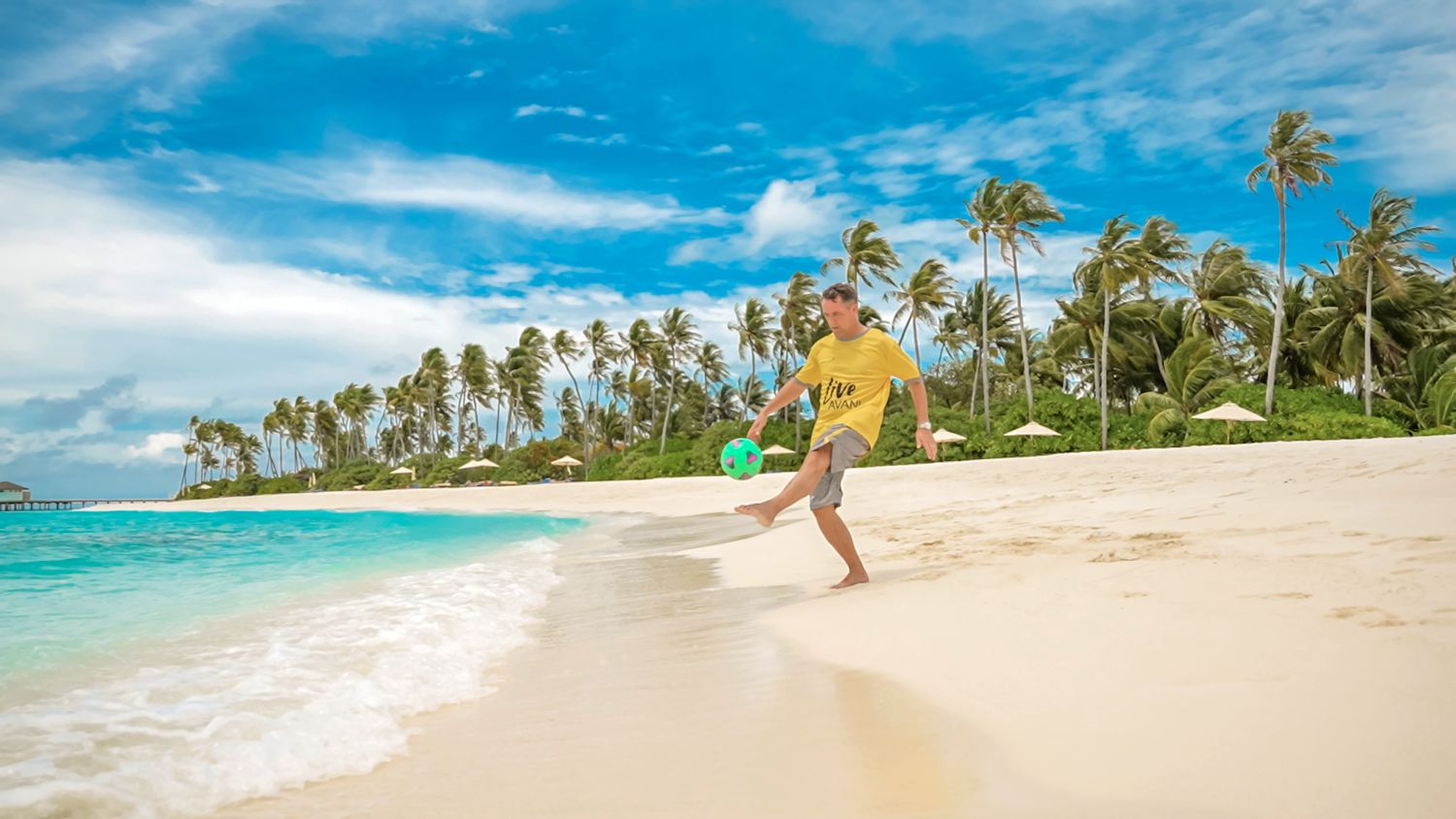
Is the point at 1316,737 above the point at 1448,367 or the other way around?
the other way around

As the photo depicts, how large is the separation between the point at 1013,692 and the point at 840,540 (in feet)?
7.85

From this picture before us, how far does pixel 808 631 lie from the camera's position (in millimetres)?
3852

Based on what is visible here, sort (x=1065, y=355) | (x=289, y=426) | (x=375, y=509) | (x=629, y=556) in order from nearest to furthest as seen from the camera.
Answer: (x=629, y=556), (x=1065, y=355), (x=375, y=509), (x=289, y=426)

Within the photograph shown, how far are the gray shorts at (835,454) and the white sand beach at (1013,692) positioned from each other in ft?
1.91

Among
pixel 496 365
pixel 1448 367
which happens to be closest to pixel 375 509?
pixel 496 365

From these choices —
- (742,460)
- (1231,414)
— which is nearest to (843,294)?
(742,460)

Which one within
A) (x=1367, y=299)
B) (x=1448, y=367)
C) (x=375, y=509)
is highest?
(x=1367, y=299)

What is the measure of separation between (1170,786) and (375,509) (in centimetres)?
4276

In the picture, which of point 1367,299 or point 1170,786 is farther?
point 1367,299

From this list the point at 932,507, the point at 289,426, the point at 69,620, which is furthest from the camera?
the point at 289,426

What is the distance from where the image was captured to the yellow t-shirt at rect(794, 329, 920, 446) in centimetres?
473

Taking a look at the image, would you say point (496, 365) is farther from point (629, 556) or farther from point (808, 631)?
point (808, 631)

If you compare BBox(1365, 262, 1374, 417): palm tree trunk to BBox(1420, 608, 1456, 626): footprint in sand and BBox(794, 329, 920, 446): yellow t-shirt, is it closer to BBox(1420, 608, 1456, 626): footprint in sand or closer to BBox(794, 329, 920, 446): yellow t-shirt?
BBox(794, 329, 920, 446): yellow t-shirt

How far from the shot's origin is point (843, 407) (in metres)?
4.80
